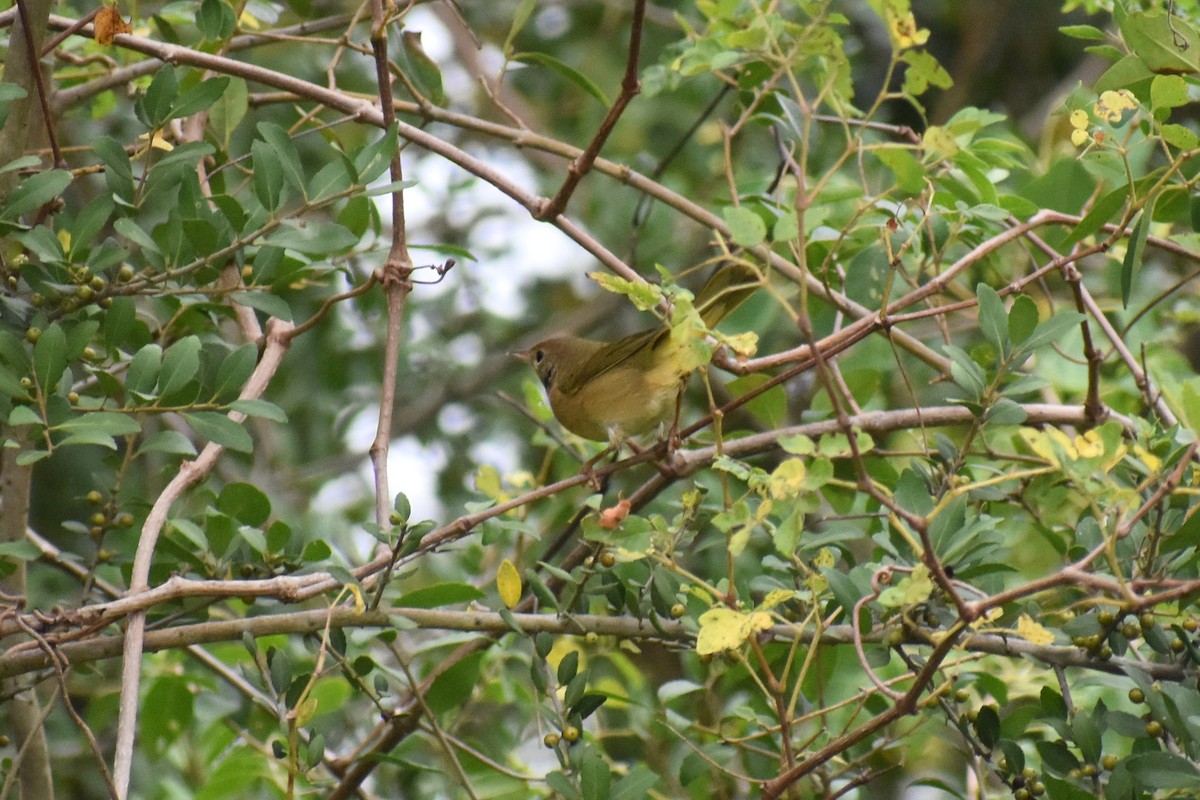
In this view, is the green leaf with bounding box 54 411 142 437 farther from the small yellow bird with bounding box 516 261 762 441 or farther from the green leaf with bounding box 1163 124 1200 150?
the green leaf with bounding box 1163 124 1200 150

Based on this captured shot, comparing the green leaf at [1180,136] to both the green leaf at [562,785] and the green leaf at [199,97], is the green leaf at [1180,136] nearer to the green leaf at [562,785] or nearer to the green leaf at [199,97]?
the green leaf at [562,785]

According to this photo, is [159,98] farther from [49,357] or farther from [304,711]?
[304,711]

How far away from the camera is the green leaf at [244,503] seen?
8.92 feet

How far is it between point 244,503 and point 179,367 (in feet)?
1.71

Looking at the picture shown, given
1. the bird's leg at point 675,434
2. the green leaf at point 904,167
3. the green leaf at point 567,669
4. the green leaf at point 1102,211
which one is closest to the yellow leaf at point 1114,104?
the green leaf at point 1102,211

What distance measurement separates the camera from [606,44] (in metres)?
6.94

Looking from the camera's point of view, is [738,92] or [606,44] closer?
[738,92]

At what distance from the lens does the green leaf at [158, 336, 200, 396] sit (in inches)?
90.7

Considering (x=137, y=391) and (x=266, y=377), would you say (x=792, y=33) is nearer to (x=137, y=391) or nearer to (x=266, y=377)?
(x=266, y=377)

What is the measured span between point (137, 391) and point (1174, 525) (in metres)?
1.87

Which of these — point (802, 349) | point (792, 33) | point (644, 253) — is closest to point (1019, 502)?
point (802, 349)

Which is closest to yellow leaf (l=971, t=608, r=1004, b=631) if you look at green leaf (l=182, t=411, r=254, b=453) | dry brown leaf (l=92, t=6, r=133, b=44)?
green leaf (l=182, t=411, r=254, b=453)

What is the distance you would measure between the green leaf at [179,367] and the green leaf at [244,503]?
1.45 feet

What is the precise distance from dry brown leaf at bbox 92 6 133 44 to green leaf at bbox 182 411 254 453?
0.73 metres
